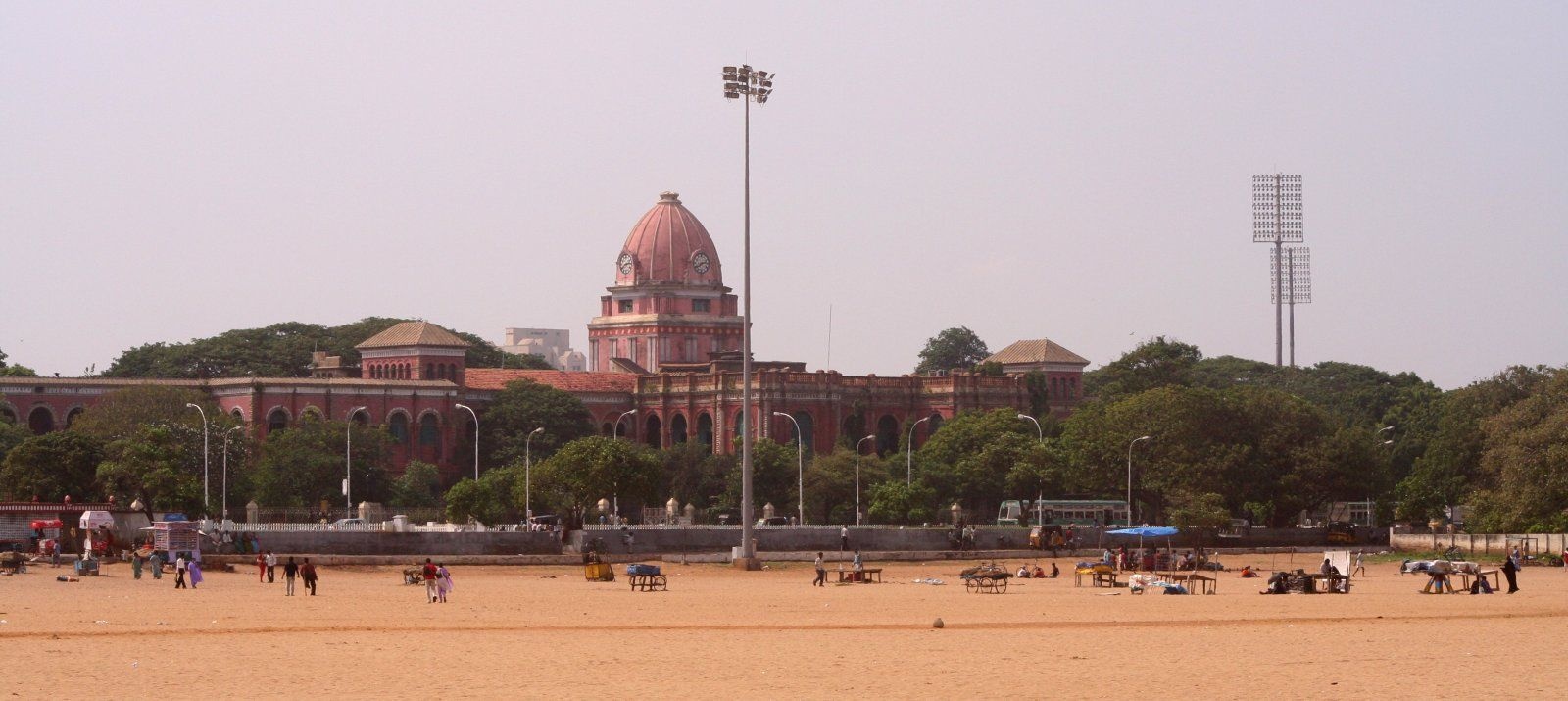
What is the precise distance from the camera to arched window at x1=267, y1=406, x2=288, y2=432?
10881cm

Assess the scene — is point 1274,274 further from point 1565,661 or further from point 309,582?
point 1565,661

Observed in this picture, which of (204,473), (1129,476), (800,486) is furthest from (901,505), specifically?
(204,473)

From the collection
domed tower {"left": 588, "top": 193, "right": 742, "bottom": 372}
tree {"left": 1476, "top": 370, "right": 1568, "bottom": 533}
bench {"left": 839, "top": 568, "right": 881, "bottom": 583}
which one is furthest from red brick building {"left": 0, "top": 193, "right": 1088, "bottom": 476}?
bench {"left": 839, "top": 568, "right": 881, "bottom": 583}

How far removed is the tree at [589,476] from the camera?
8344 cm

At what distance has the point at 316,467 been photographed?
92750mm

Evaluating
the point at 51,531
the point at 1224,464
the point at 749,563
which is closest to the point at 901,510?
the point at 1224,464

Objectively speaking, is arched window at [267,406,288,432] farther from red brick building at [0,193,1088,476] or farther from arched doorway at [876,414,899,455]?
arched doorway at [876,414,899,455]

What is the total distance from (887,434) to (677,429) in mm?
11556

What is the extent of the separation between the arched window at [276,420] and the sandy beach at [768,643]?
5956 cm

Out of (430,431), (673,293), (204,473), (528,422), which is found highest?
(673,293)

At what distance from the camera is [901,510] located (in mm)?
91375

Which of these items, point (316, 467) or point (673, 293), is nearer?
point (316, 467)

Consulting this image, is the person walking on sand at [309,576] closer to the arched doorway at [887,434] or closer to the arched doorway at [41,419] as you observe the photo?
the arched doorway at [41,419]

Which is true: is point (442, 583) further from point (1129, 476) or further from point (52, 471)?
point (1129, 476)
